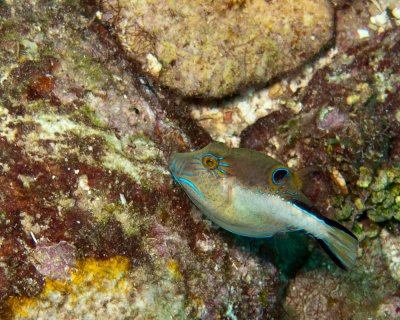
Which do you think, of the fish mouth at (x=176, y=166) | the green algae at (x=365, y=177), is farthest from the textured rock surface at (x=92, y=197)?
the green algae at (x=365, y=177)

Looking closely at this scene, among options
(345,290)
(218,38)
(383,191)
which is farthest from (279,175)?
(345,290)

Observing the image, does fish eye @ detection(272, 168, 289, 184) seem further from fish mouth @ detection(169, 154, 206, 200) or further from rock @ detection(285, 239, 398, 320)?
rock @ detection(285, 239, 398, 320)

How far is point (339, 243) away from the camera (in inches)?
124

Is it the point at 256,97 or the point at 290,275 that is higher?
the point at 256,97

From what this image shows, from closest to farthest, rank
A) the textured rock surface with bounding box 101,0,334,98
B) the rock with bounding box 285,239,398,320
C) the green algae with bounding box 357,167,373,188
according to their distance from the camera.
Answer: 1. the textured rock surface with bounding box 101,0,334,98
2. the green algae with bounding box 357,167,373,188
3. the rock with bounding box 285,239,398,320

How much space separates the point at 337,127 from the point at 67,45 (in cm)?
306

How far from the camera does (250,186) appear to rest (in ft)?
9.86

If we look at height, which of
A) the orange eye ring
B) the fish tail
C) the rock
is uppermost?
the orange eye ring

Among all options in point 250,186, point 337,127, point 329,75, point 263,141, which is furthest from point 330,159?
point 250,186

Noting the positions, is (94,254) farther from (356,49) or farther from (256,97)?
(356,49)

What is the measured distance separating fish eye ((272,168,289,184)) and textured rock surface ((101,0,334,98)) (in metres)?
1.65

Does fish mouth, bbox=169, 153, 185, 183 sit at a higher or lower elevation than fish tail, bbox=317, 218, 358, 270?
higher

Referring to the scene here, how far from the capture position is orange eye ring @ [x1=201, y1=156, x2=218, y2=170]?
2980 mm

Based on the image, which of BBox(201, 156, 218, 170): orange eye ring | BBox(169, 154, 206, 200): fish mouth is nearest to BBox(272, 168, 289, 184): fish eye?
BBox(201, 156, 218, 170): orange eye ring
